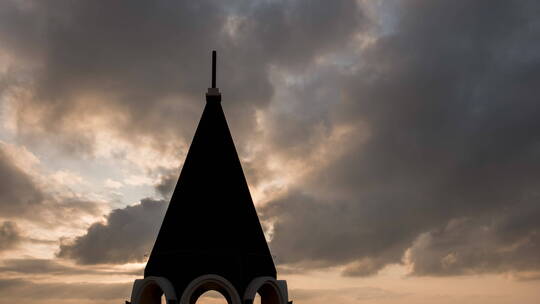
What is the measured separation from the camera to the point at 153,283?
25.1m

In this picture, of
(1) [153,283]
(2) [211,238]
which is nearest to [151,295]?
(1) [153,283]

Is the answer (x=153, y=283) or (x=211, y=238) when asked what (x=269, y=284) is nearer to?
(x=211, y=238)

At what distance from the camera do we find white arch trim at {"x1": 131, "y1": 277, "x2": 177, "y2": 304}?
24.3 metres

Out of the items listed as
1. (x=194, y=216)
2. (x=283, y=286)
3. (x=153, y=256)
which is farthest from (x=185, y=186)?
(x=283, y=286)

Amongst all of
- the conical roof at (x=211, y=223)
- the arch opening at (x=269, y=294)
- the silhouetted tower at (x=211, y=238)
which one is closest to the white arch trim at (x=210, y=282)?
Answer: the silhouetted tower at (x=211, y=238)

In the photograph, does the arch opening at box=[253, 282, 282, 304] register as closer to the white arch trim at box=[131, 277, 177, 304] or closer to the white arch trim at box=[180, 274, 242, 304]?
the white arch trim at box=[180, 274, 242, 304]

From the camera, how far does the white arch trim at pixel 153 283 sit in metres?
24.3

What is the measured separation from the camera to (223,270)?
24.7 m

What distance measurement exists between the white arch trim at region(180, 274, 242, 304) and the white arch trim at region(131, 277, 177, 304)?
623 millimetres

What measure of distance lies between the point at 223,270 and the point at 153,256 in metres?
3.19

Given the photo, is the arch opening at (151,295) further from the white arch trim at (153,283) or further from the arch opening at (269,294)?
the arch opening at (269,294)

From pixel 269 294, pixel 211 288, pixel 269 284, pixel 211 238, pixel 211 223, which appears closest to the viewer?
pixel 211 238

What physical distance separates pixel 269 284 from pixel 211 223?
3.43 meters

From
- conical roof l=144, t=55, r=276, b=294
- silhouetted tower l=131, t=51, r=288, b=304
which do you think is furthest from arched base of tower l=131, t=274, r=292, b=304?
conical roof l=144, t=55, r=276, b=294
